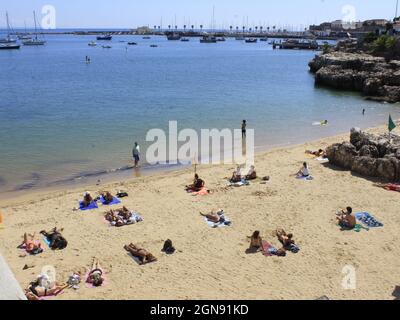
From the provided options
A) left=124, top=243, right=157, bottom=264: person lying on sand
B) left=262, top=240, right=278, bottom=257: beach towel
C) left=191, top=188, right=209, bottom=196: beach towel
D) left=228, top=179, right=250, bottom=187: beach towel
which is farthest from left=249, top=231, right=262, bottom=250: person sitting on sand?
left=228, top=179, right=250, bottom=187: beach towel

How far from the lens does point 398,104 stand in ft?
137

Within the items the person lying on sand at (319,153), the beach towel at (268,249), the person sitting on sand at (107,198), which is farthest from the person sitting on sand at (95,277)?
the person lying on sand at (319,153)

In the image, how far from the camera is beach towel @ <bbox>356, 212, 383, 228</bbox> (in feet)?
45.9

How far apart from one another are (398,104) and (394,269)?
34402 mm

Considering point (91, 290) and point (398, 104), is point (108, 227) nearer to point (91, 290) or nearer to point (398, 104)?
point (91, 290)

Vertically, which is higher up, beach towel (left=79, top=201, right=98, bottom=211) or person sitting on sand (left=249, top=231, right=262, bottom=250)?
person sitting on sand (left=249, top=231, right=262, bottom=250)

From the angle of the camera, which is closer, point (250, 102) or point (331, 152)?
point (331, 152)

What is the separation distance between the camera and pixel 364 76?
169 feet

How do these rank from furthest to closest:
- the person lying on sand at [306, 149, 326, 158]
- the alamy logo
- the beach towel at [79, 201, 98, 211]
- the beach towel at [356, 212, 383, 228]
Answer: the alamy logo → the person lying on sand at [306, 149, 326, 158] → the beach towel at [79, 201, 98, 211] → the beach towel at [356, 212, 383, 228]

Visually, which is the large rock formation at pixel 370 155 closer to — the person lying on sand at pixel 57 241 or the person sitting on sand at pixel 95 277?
the person sitting on sand at pixel 95 277

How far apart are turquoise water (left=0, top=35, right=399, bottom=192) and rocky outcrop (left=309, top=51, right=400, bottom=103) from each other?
90.0 inches

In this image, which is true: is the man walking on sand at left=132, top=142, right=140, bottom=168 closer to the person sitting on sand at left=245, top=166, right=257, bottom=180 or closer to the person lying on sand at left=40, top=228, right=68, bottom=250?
the person sitting on sand at left=245, top=166, right=257, bottom=180
